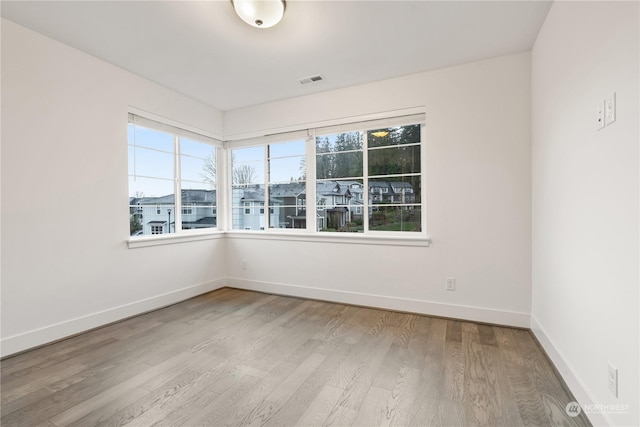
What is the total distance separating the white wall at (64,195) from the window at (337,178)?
4.65 ft

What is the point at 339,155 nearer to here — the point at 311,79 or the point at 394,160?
the point at 394,160

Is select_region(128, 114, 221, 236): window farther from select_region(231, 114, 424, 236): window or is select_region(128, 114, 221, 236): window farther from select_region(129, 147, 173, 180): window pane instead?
select_region(231, 114, 424, 236): window

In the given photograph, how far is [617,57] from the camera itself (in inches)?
52.2

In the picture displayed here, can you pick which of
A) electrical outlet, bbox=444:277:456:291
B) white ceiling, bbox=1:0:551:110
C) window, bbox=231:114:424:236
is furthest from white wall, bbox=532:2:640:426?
window, bbox=231:114:424:236

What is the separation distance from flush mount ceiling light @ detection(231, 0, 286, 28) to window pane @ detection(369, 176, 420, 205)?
196 centimetres

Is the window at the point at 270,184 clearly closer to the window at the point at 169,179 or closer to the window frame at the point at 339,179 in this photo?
the window frame at the point at 339,179

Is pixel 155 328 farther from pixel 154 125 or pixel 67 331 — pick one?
pixel 154 125

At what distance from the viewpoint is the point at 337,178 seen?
12.2ft

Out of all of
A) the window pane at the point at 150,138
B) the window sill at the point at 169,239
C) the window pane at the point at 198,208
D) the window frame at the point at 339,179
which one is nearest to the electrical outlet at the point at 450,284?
the window frame at the point at 339,179

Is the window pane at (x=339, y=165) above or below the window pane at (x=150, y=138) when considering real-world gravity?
below

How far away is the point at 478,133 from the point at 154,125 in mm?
3547

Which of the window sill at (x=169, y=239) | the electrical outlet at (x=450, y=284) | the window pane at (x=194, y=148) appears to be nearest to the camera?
the electrical outlet at (x=450, y=284)

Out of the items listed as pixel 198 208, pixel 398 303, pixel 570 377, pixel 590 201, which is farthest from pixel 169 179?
pixel 570 377

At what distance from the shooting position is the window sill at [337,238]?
10.4ft
